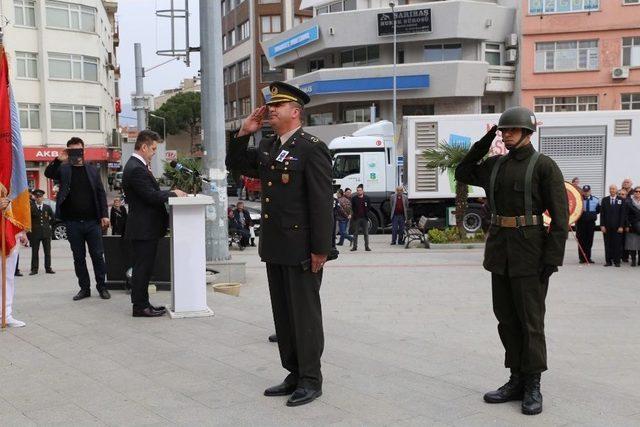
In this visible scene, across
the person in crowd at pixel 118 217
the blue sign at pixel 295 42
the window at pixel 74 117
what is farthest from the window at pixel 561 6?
the person in crowd at pixel 118 217

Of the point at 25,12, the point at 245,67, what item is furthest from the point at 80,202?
the point at 245,67

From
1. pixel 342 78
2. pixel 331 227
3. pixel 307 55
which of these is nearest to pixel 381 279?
pixel 331 227

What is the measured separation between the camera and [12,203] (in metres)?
7.07

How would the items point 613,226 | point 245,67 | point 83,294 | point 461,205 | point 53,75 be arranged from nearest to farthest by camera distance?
1. point 83,294
2. point 613,226
3. point 461,205
4. point 53,75
5. point 245,67

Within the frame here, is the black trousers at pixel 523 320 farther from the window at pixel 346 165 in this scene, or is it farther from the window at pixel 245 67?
the window at pixel 245 67

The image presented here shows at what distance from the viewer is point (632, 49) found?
126 feet

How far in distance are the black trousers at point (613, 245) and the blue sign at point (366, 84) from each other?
27.3 meters

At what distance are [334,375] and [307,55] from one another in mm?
42015

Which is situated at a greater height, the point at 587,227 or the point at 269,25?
the point at 269,25

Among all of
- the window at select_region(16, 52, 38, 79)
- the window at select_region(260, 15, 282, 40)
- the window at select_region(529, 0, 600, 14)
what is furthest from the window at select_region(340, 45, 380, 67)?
the window at select_region(16, 52, 38, 79)

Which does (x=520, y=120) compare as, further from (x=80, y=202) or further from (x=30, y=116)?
(x=30, y=116)

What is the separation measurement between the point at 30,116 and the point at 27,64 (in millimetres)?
3350

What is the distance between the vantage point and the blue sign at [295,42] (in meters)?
42.9

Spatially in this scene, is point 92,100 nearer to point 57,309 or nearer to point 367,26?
point 367,26
